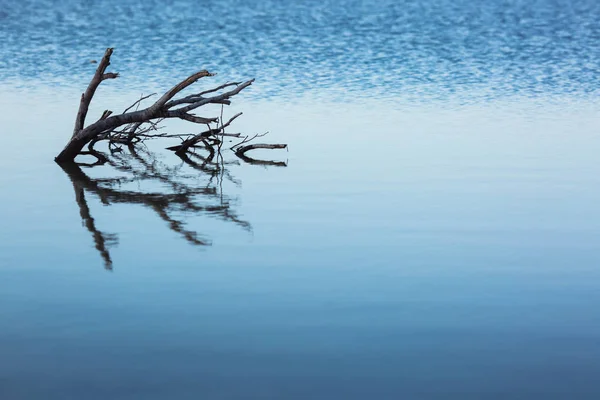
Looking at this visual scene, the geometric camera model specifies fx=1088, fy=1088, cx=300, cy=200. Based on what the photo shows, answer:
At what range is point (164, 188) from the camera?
14758mm

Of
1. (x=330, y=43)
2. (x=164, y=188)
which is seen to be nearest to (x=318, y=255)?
(x=164, y=188)

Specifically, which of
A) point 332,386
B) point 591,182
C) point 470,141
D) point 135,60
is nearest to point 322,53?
point 135,60

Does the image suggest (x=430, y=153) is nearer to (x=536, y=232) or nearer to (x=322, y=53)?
(x=536, y=232)

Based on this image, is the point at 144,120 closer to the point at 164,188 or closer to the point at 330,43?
the point at 164,188

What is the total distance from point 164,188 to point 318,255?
14.5 feet

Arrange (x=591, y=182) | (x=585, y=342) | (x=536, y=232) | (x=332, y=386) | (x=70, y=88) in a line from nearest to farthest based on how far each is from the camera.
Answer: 1. (x=332, y=386)
2. (x=585, y=342)
3. (x=536, y=232)
4. (x=591, y=182)
5. (x=70, y=88)

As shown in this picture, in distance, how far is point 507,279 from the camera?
10180 millimetres

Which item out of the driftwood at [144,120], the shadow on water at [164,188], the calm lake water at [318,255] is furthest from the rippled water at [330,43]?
the shadow on water at [164,188]

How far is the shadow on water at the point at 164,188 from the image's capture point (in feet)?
40.2

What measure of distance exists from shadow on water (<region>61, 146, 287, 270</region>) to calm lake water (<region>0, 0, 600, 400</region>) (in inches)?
2.3

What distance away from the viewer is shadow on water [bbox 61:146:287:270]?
12.2m

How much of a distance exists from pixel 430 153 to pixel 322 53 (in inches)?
777

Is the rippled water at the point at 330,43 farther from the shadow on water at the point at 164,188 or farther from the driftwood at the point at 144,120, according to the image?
the shadow on water at the point at 164,188

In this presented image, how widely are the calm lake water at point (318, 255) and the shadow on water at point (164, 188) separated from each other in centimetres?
6
